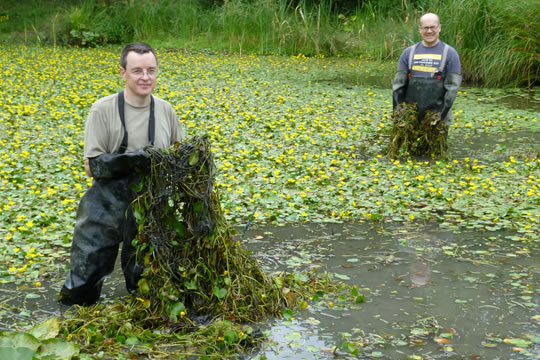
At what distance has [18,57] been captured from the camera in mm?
17281

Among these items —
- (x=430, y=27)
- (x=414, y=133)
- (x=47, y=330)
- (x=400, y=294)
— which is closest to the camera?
(x=47, y=330)

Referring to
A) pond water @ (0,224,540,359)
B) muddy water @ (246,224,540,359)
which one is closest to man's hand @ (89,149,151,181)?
pond water @ (0,224,540,359)

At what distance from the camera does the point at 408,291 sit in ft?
16.8

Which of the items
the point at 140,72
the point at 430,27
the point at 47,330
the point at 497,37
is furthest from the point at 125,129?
the point at 497,37

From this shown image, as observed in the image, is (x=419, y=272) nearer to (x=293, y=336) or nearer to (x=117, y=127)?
Result: (x=293, y=336)

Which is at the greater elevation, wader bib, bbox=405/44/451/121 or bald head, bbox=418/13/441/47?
bald head, bbox=418/13/441/47

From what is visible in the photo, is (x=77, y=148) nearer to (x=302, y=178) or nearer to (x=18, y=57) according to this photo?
(x=302, y=178)

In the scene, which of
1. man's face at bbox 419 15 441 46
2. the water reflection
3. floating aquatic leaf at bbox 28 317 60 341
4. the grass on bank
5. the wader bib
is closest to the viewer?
floating aquatic leaf at bbox 28 317 60 341

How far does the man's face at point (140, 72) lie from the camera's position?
14.2 ft

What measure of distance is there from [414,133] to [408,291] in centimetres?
418

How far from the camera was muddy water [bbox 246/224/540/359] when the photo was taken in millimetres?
4273

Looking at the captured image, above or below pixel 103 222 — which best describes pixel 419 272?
below

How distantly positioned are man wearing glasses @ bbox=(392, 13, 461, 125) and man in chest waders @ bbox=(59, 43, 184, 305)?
5.06 metres

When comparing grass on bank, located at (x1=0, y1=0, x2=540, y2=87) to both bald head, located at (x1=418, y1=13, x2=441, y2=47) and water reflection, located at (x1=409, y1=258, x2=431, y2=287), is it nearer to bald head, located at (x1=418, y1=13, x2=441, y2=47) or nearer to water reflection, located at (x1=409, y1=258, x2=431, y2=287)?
bald head, located at (x1=418, y1=13, x2=441, y2=47)
